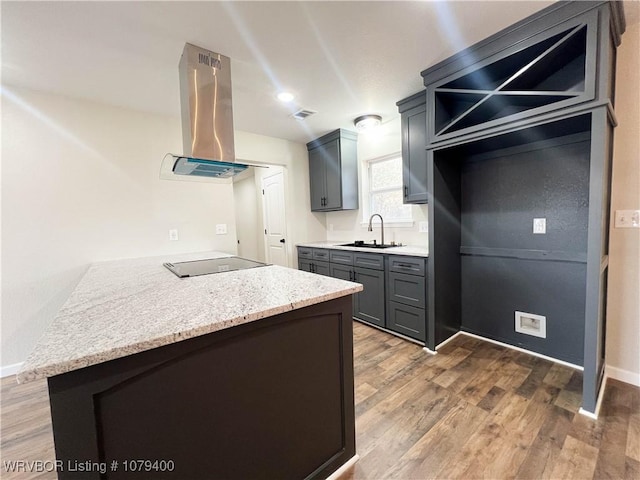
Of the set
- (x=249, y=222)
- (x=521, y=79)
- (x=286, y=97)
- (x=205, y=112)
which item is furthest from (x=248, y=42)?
(x=249, y=222)

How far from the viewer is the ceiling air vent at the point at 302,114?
2964 millimetres

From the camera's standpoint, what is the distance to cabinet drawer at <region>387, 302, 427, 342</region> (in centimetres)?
252

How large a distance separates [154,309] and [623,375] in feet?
9.90

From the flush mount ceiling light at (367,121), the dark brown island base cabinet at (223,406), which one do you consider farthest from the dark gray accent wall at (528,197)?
the dark brown island base cabinet at (223,406)

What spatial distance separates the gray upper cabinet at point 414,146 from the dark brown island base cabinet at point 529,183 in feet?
0.26

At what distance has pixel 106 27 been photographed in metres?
1.66

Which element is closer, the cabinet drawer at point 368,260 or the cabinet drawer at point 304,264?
the cabinet drawer at point 368,260

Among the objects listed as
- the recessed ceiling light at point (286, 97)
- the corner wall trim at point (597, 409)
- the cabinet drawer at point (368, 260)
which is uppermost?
the recessed ceiling light at point (286, 97)

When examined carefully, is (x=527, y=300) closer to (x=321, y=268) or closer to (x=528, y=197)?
(x=528, y=197)

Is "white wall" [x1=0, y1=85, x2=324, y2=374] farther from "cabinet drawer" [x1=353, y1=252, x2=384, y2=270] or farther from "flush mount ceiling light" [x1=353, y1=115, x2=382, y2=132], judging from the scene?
"flush mount ceiling light" [x1=353, y1=115, x2=382, y2=132]

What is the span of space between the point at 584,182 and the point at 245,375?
262cm

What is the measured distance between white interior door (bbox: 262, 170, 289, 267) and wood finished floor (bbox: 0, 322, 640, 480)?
7.74ft

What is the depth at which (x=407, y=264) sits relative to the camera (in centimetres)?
260

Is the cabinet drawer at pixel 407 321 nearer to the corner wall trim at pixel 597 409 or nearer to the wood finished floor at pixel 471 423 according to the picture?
the wood finished floor at pixel 471 423
